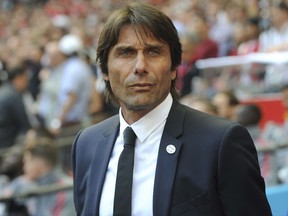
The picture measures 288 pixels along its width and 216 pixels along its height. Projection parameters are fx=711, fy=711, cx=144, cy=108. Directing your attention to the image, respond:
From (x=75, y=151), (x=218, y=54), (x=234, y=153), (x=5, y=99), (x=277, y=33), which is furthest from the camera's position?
(x=218, y=54)

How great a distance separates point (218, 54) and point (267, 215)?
30.4 feet

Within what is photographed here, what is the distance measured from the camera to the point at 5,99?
28.0 feet

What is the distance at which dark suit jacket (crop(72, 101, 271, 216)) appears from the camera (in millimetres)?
2350

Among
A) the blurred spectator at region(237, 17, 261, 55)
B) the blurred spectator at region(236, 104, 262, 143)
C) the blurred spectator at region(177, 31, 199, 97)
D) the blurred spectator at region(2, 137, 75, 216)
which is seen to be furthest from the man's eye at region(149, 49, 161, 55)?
the blurred spectator at region(237, 17, 261, 55)

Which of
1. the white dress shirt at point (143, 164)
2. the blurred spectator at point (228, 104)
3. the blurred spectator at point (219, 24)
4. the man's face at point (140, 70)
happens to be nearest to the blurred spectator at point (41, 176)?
the blurred spectator at point (228, 104)

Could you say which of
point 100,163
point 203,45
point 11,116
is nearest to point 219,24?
point 203,45

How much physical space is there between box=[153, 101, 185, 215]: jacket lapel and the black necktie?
97 millimetres

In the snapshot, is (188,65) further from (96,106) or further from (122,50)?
(122,50)

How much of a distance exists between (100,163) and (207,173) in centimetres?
43

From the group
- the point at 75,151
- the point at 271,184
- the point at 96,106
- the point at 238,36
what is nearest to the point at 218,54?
the point at 238,36

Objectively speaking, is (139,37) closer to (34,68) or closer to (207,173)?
(207,173)

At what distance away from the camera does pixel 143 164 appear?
8.14 ft

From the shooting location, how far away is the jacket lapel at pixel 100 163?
8.26ft

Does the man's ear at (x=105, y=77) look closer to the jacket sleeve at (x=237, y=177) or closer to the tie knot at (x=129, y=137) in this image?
the tie knot at (x=129, y=137)
